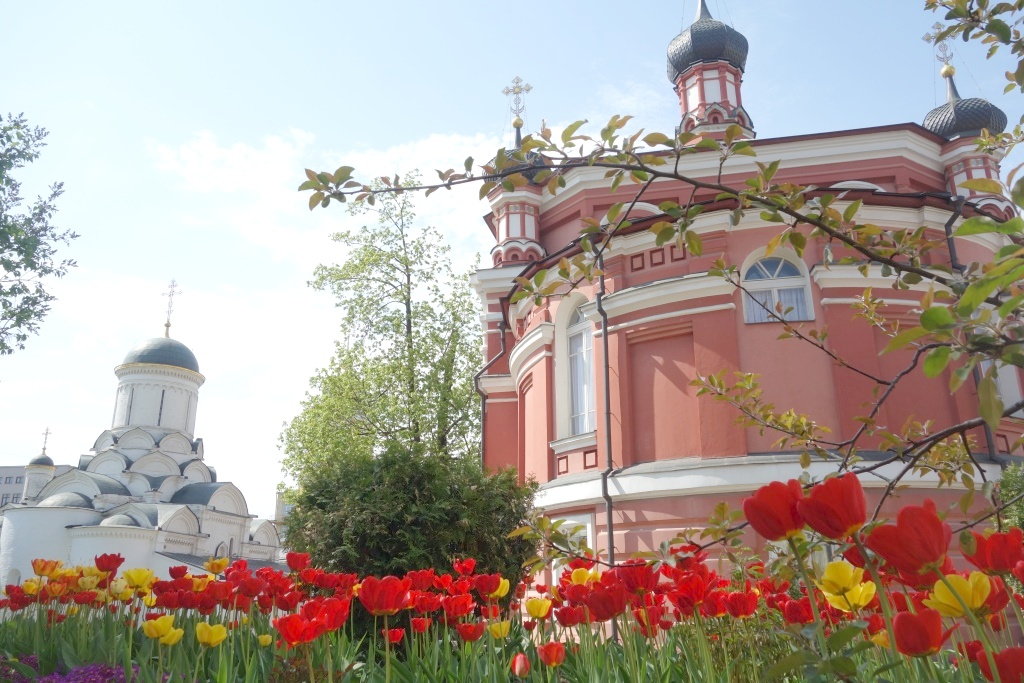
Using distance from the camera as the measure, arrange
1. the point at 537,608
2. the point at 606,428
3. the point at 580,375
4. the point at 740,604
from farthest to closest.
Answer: the point at 580,375, the point at 606,428, the point at 537,608, the point at 740,604

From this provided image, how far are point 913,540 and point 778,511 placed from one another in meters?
0.24

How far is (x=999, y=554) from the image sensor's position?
185cm

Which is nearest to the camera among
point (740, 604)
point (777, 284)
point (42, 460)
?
point (740, 604)

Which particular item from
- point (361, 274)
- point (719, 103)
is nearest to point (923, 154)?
point (719, 103)

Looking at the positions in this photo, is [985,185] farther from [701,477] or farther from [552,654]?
[701,477]

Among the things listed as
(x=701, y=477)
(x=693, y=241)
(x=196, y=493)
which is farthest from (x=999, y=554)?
(x=196, y=493)

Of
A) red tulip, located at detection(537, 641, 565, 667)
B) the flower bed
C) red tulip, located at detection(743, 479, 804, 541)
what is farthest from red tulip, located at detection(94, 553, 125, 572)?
red tulip, located at detection(743, 479, 804, 541)

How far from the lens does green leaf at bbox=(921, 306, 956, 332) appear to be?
4.44 feet

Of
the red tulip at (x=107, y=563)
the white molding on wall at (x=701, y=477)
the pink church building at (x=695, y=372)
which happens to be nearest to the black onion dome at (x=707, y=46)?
the pink church building at (x=695, y=372)

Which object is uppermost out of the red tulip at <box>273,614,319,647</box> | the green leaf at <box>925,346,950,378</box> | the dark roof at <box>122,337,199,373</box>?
the dark roof at <box>122,337,199,373</box>

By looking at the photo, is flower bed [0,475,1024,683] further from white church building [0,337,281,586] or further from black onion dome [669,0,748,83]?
white church building [0,337,281,586]

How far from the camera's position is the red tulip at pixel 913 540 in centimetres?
144

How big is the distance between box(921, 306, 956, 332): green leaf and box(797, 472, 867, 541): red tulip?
→ 309 millimetres

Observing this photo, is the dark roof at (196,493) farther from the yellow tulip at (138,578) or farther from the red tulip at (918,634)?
the red tulip at (918,634)
